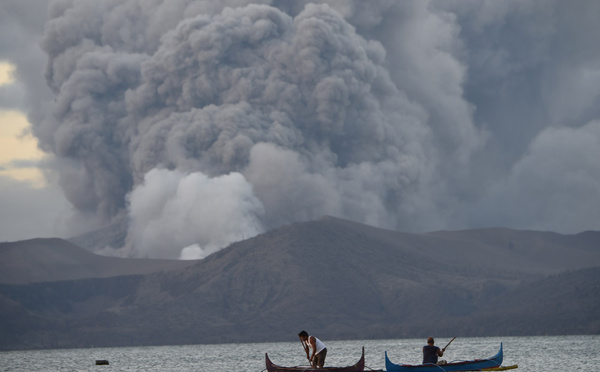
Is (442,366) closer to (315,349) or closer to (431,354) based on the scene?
(431,354)

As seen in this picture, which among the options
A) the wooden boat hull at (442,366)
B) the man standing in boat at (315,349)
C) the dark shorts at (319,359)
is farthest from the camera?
the wooden boat hull at (442,366)

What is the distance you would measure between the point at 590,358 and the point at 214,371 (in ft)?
145

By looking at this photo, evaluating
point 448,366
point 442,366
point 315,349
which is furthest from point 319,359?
point 448,366

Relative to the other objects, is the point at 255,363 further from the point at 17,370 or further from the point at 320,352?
the point at 320,352

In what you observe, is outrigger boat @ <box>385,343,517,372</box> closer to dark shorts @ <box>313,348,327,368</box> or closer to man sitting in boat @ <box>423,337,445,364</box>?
man sitting in boat @ <box>423,337,445,364</box>

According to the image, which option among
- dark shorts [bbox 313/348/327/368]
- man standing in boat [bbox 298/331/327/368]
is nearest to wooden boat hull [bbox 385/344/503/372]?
dark shorts [bbox 313/348/327/368]

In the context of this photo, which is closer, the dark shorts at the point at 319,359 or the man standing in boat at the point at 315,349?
the man standing in boat at the point at 315,349

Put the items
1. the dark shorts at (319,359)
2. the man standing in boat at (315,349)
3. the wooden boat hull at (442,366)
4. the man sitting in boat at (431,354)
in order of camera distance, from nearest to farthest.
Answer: the man standing in boat at (315,349) < the dark shorts at (319,359) < the man sitting in boat at (431,354) < the wooden boat hull at (442,366)

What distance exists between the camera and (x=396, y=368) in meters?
68.1

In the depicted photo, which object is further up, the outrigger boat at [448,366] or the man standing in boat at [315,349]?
the man standing in boat at [315,349]

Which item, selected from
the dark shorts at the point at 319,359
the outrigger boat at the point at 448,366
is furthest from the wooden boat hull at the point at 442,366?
the dark shorts at the point at 319,359

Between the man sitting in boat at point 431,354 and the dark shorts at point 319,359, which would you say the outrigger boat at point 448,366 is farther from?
the dark shorts at point 319,359

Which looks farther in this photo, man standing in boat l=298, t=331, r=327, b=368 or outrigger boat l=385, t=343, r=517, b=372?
outrigger boat l=385, t=343, r=517, b=372

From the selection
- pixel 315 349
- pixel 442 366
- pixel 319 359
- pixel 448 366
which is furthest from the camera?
pixel 448 366
